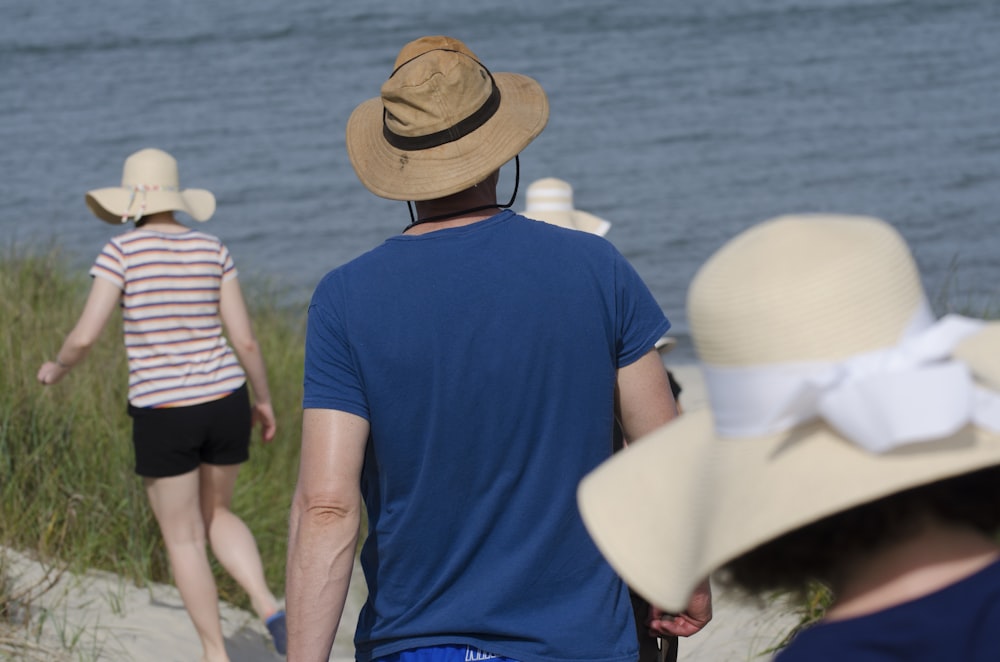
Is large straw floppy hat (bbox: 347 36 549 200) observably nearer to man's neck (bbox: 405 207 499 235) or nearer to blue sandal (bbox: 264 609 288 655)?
man's neck (bbox: 405 207 499 235)

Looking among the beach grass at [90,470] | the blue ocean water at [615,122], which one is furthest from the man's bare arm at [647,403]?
the blue ocean water at [615,122]

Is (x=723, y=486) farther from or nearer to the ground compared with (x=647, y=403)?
farther from the ground

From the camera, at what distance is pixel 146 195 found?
546cm

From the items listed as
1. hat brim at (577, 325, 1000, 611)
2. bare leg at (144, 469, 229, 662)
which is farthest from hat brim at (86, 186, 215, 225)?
hat brim at (577, 325, 1000, 611)

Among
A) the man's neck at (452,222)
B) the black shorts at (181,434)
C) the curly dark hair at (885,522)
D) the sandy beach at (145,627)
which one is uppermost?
the curly dark hair at (885,522)

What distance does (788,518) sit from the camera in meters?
1.44

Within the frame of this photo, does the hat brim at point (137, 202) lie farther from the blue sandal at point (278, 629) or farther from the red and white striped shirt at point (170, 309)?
the blue sandal at point (278, 629)

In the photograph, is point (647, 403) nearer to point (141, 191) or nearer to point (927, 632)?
point (927, 632)

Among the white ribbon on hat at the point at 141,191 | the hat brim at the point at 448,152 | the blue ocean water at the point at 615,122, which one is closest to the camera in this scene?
the hat brim at the point at 448,152

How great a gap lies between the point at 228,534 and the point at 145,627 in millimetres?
540

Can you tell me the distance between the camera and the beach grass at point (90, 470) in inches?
240

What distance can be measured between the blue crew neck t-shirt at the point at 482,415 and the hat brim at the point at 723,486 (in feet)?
3.03

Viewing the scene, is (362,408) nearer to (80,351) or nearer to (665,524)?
(665,524)

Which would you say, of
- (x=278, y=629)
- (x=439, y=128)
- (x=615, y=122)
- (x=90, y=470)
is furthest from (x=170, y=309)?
(x=615, y=122)
